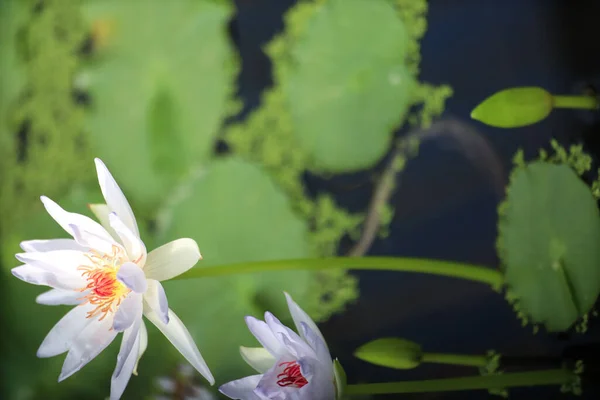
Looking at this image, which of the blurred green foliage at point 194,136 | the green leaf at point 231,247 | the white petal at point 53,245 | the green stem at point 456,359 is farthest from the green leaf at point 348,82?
the white petal at point 53,245

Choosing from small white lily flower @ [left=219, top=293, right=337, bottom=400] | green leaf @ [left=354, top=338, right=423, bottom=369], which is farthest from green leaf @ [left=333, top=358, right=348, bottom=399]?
green leaf @ [left=354, top=338, right=423, bottom=369]

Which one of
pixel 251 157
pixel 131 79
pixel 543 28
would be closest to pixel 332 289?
pixel 251 157

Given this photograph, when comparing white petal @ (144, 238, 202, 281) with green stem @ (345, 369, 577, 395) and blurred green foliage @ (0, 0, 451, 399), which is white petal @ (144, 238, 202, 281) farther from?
green stem @ (345, 369, 577, 395)

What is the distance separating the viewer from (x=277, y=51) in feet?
3.34

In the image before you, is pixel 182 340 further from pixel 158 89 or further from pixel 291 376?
pixel 158 89

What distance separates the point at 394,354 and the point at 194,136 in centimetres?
59

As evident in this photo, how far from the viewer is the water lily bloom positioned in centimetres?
66

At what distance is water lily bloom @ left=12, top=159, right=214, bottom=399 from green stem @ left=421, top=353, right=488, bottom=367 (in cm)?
32

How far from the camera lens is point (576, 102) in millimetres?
712

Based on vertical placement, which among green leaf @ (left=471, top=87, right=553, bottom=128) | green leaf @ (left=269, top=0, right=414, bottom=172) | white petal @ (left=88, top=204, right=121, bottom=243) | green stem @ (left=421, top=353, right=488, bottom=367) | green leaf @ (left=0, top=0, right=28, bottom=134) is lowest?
green stem @ (left=421, top=353, right=488, bottom=367)

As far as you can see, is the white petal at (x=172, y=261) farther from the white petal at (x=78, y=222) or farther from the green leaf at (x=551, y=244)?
the green leaf at (x=551, y=244)

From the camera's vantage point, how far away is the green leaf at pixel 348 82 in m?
0.88

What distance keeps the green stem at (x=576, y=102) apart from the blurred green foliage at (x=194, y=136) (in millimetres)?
170

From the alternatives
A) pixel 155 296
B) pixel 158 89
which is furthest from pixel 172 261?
pixel 158 89
